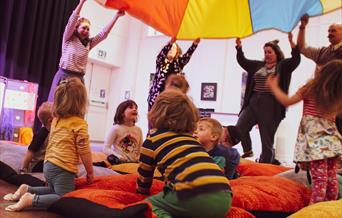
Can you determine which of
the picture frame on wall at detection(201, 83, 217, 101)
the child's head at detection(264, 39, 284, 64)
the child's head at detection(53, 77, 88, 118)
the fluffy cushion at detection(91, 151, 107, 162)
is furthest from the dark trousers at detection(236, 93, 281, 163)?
the picture frame on wall at detection(201, 83, 217, 101)

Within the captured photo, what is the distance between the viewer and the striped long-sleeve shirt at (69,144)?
1930mm

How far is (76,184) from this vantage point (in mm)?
2059

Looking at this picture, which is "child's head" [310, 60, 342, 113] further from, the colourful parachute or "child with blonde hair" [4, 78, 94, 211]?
the colourful parachute

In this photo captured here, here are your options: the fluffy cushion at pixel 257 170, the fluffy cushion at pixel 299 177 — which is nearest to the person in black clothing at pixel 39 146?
the fluffy cushion at pixel 257 170

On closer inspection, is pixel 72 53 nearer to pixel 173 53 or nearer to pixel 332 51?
pixel 173 53

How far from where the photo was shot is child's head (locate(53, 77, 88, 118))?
1.97m

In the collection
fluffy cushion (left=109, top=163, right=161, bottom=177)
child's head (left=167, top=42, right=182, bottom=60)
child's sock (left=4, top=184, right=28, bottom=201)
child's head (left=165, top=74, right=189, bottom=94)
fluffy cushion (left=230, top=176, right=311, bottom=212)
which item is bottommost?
child's sock (left=4, top=184, right=28, bottom=201)

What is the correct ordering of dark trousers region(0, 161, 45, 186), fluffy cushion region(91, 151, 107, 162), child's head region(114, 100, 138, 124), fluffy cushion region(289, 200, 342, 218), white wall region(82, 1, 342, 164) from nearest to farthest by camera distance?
fluffy cushion region(289, 200, 342, 218) → dark trousers region(0, 161, 45, 186) → fluffy cushion region(91, 151, 107, 162) → child's head region(114, 100, 138, 124) → white wall region(82, 1, 342, 164)

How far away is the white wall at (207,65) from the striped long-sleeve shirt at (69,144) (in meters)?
4.92

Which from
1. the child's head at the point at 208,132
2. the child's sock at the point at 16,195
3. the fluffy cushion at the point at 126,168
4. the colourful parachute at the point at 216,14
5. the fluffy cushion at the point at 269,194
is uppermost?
the colourful parachute at the point at 216,14

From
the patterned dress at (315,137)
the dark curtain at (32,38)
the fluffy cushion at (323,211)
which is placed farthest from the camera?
the dark curtain at (32,38)

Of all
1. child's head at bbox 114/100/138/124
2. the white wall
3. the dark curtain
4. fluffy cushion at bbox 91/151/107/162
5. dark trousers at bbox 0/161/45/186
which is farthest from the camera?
the white wall

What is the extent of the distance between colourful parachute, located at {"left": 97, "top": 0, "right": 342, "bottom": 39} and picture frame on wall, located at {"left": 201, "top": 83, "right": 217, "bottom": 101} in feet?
9.69

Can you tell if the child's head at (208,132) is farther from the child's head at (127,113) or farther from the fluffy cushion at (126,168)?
the child's head at (127,113)
